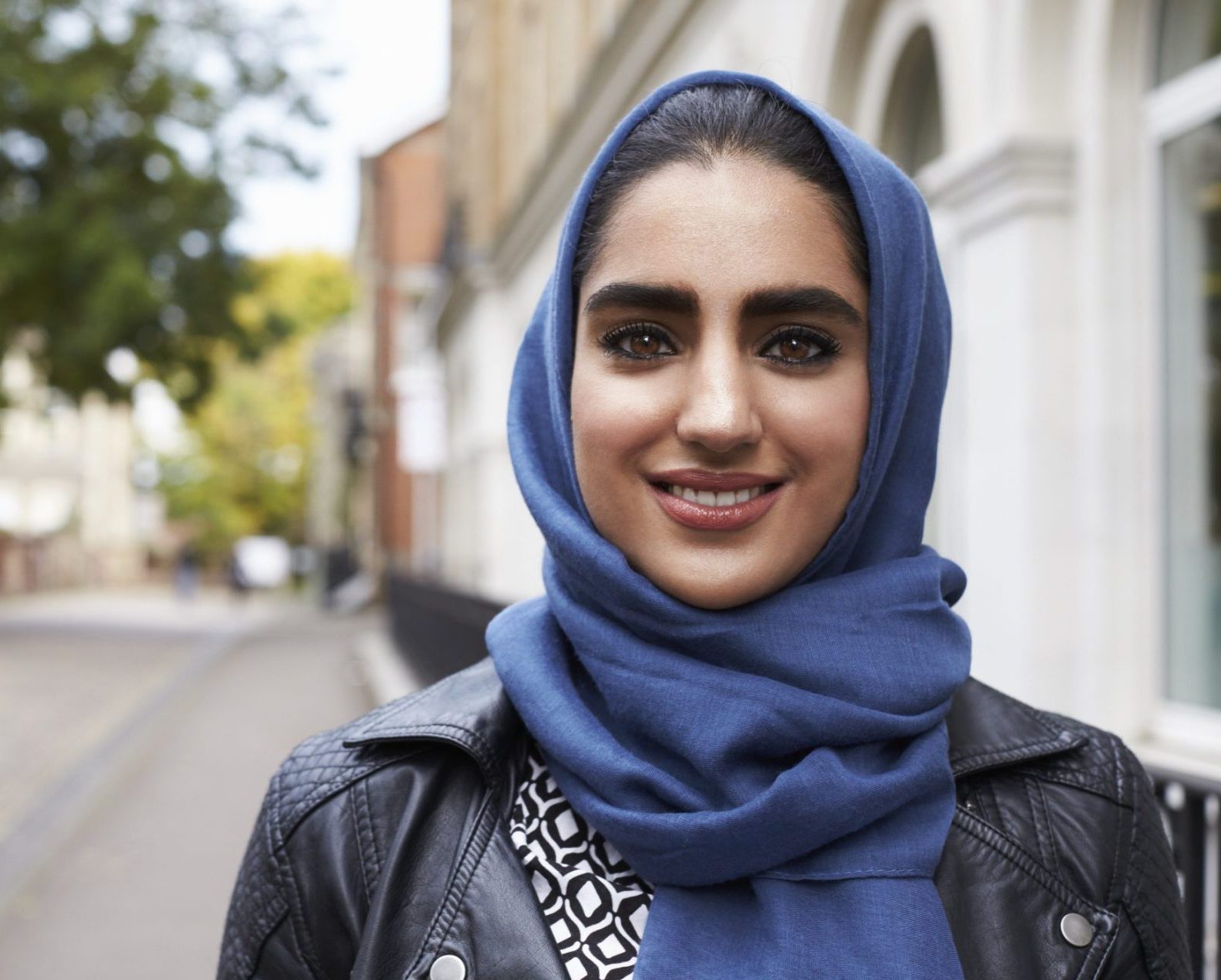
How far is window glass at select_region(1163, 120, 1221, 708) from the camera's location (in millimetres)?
5129

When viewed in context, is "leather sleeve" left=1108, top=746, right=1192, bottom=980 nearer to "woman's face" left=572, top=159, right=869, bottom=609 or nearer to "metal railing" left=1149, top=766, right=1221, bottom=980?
"woman's face" left=572, top=159, right=869, bottom=609

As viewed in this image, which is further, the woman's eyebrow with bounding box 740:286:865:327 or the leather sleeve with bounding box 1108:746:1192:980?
the leather sleeve with bounding box 1108:746:1192:980

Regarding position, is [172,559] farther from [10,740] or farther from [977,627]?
[977,627]

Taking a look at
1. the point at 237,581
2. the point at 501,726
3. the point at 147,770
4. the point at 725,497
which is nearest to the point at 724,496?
the point at 725,497

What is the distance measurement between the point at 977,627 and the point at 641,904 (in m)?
4.61

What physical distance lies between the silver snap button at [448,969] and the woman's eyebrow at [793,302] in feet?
2.51

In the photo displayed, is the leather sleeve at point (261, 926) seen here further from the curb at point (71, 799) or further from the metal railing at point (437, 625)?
the curb at point (71, 799)

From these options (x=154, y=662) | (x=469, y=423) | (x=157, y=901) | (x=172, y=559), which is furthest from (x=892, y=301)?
(x=172, y=559)

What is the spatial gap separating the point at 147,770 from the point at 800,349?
403 inches

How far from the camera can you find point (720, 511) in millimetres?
1544

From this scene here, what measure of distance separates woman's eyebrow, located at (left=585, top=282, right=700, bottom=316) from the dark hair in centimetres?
9

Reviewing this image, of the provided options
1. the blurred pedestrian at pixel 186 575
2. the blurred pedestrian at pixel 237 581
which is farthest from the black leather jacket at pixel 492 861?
the blurred pedestrian at pixel 186 575

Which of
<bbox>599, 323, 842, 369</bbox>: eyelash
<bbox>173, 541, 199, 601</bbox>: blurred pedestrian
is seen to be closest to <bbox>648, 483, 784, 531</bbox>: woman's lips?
<bbox>599, 323, 842, 369</bbox>: eyelash

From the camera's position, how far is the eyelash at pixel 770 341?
1549mm
